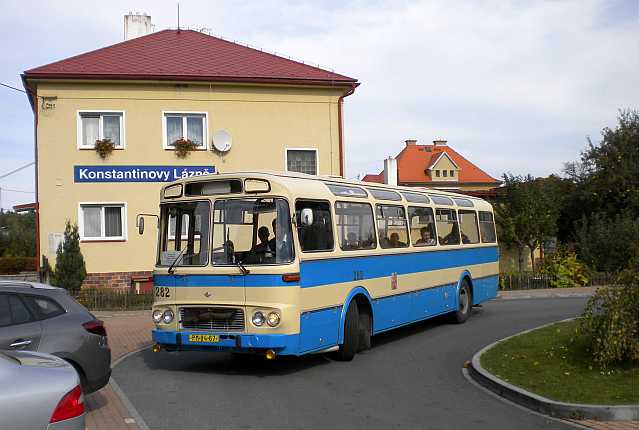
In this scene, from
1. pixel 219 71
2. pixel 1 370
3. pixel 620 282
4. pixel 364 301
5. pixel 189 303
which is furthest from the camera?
pixel 219 71

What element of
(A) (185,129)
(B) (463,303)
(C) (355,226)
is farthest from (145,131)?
(C) (355,226)

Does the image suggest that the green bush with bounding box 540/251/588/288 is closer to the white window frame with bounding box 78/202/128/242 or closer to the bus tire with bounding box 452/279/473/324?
the bus tire with bounding box 452/279/473/324

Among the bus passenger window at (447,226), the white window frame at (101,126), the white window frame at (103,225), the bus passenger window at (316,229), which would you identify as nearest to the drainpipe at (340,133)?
the white window frame at (101,126)

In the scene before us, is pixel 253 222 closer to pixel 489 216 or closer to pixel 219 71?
pixel 489 216

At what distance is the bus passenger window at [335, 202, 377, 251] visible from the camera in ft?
39.5

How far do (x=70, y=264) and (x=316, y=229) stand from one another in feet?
47.2

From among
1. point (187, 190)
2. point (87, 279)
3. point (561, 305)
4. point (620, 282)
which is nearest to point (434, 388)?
point (620, 282)

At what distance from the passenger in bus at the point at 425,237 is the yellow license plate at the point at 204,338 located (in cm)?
572

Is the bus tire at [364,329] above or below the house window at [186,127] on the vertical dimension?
below

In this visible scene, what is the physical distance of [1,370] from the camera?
520cm

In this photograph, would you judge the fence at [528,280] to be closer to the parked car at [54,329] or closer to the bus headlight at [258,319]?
the bus headlight at [258,319]

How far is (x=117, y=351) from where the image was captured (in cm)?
1399

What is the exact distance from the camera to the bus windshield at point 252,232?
10.6 meters

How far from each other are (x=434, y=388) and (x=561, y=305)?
1248 cm
